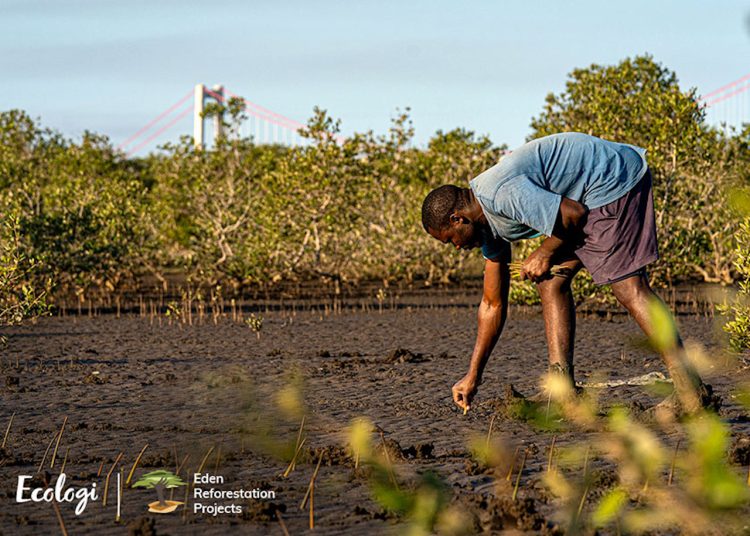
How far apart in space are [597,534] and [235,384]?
4.00 m

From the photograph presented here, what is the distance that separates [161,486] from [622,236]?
6.97 feet

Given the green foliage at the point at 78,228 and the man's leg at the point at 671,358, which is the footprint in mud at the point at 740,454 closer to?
the man's leg at the point at 671,358

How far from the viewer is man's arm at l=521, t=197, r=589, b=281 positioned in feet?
13.4

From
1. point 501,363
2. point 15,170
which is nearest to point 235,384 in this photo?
point 501,363

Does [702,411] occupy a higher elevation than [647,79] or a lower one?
lower

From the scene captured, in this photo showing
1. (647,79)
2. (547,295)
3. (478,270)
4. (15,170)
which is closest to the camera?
(547,295)

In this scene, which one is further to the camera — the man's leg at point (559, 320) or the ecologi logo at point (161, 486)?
the man's leg at point (559, 320)

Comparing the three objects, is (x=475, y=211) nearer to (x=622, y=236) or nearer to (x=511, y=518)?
(x=622, y=236)

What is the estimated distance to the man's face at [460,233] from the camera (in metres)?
4.23

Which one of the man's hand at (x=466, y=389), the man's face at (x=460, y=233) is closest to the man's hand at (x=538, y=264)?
the man's face at (x=460, y=233)

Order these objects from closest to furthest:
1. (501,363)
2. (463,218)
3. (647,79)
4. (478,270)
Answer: (463,218) < (501,363) < (647,79) < (478,270)

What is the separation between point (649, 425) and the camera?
4461mm

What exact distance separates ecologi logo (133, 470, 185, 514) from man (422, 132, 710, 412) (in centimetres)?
135

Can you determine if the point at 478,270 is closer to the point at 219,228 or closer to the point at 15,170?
the point at 219,228
